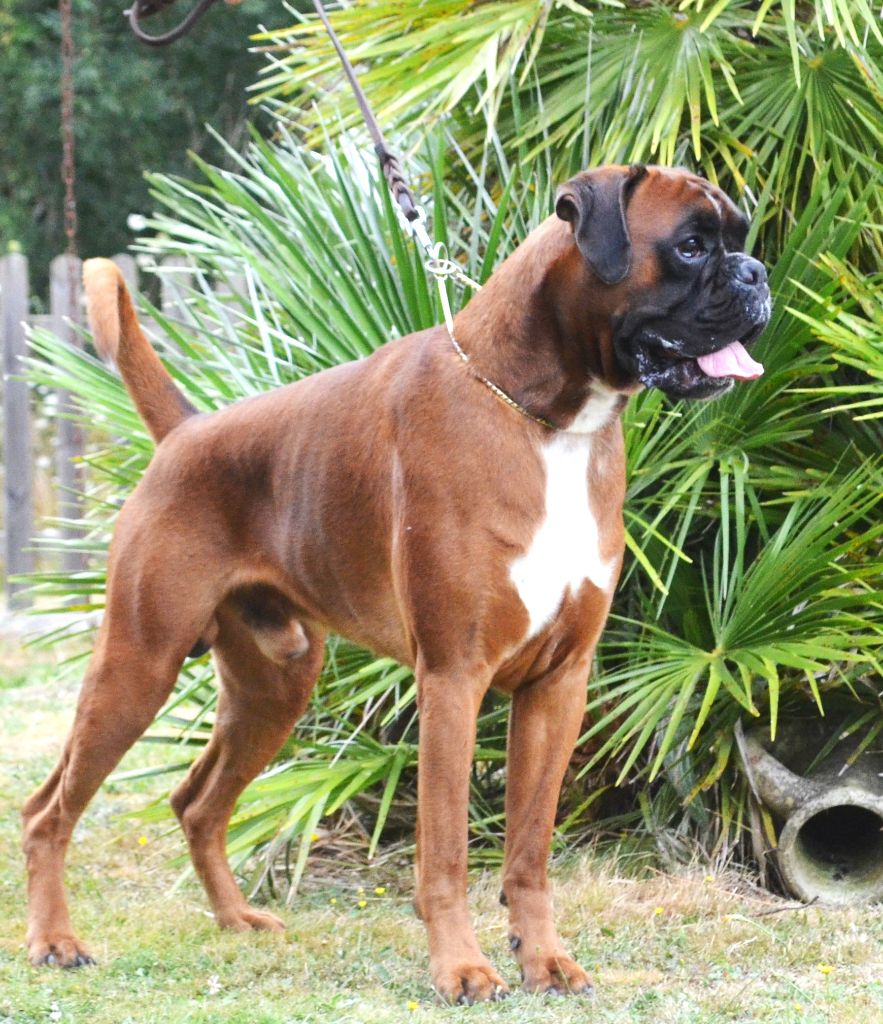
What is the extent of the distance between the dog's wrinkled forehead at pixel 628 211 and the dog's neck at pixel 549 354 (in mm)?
116

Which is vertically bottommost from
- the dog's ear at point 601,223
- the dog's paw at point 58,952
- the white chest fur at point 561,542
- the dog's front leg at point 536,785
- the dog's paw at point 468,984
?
the dog's paw at point 58,952

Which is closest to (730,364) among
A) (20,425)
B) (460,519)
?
(460,519)

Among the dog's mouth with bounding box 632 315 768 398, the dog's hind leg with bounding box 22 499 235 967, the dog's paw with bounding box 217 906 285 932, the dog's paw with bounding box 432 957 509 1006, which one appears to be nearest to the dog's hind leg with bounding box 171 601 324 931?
the dog's paw with bounding box 217 906 285 932

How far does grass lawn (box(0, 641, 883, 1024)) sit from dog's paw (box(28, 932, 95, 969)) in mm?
45

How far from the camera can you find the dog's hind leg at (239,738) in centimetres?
415

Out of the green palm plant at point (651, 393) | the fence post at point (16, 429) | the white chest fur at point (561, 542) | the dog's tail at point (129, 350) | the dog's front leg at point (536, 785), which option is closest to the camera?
the white chest fur at point (561, 542)

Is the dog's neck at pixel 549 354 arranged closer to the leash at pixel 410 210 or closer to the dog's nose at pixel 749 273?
the leash at pixel 410 210

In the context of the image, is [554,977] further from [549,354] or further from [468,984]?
[549,354]

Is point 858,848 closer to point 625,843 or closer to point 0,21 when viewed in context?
point 625,843

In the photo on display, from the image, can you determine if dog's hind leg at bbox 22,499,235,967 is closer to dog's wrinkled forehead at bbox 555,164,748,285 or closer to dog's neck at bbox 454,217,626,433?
dog's neck at bbox 454,217,626,433

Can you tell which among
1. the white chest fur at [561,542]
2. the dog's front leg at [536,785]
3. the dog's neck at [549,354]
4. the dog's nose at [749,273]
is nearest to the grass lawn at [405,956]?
the dog's front leg at [536,785]

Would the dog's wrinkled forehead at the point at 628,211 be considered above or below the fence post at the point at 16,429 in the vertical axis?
above

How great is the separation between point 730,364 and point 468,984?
1.42 meters

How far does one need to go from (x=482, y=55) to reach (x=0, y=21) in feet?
39.1
